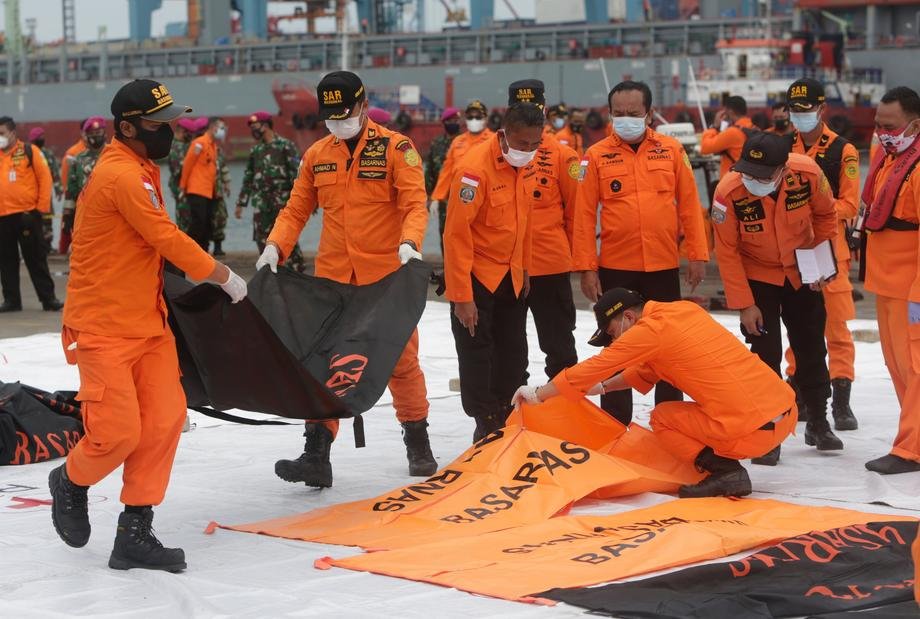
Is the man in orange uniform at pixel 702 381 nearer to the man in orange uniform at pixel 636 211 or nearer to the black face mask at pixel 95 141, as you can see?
the man in orange uniform at pixel 636 211

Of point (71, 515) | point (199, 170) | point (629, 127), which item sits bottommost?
point (71, 515)

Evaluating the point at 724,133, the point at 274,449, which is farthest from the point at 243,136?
the point at 274,449

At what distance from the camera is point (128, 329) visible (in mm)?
5055

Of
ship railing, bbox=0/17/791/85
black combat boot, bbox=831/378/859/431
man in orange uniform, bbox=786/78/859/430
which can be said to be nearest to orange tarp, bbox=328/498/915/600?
black combat boot, bbox=831/378/859/431

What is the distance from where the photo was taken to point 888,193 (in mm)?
6613

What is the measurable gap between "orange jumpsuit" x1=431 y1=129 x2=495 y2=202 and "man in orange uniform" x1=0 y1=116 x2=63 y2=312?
12.2 ft

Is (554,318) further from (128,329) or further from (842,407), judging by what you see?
(128,329)

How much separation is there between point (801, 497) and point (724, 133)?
24.7ft

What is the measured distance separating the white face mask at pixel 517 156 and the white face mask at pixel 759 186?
99cm

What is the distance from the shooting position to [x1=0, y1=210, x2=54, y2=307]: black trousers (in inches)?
512

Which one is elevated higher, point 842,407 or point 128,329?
point 128,329

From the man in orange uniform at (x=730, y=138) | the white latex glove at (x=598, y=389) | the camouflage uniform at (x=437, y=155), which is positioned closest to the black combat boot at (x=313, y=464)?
the white latex glove at (x=598, y=389)

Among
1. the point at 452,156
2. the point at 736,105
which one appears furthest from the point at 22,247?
the point at 736,105

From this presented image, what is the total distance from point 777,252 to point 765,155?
0.52 m
